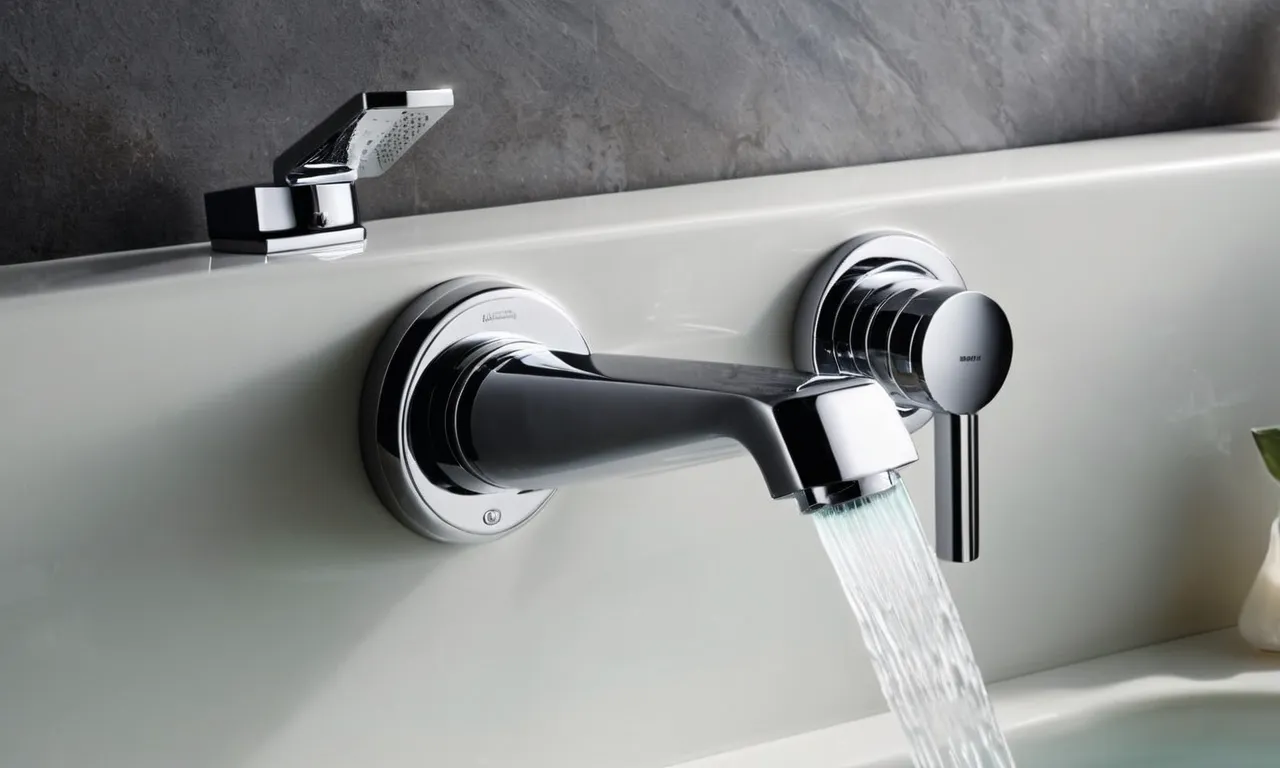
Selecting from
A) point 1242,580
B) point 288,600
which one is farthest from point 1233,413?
point 288,600

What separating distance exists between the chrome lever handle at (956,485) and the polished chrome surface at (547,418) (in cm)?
14

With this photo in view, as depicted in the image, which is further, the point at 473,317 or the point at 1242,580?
the point at 1242,580

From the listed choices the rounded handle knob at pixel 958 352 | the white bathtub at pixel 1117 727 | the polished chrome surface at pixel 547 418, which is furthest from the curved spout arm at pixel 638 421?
the white bathtub at pixel 1117 727

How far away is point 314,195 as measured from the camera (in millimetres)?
554

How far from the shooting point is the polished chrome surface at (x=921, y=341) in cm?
52

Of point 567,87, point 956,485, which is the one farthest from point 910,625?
point 567,87

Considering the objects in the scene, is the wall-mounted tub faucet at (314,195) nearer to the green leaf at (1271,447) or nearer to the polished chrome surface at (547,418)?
the polished chrome surface at (547,418)

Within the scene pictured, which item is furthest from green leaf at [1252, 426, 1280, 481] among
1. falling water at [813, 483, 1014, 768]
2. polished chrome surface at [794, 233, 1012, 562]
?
falling water at [813, 483, 1014, 768]

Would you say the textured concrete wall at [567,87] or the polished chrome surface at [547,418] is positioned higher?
the textured concrete wall at [567,87]

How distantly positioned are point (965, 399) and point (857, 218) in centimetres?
14

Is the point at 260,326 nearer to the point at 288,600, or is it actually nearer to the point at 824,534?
the point at 288,600

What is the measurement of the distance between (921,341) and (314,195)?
25cm

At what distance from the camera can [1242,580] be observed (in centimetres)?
76

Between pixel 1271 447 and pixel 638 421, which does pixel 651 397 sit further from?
pixel 1271 447
